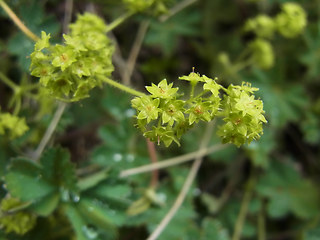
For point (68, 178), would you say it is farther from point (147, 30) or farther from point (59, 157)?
point (147, 30)

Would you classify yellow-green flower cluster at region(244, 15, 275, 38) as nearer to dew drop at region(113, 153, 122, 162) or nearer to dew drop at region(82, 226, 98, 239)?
dew drop at region(113, 153, 122, 162)

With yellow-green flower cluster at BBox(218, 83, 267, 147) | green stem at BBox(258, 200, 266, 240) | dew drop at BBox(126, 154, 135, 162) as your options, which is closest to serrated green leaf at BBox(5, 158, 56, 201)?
dew drop at BBox(126, 154, 135, 162)

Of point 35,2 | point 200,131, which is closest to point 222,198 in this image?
point 200,131

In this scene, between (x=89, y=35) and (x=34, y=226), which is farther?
(x=34, y=226)

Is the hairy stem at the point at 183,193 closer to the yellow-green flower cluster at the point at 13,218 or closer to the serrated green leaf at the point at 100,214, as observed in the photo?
the serrated green leaf at the point at 100,214

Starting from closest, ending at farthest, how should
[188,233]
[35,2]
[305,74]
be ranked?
[35,2] → [188,233] → [305,74]

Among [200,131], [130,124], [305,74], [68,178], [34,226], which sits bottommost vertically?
[34,226]

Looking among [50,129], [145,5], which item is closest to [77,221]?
[50,129]
